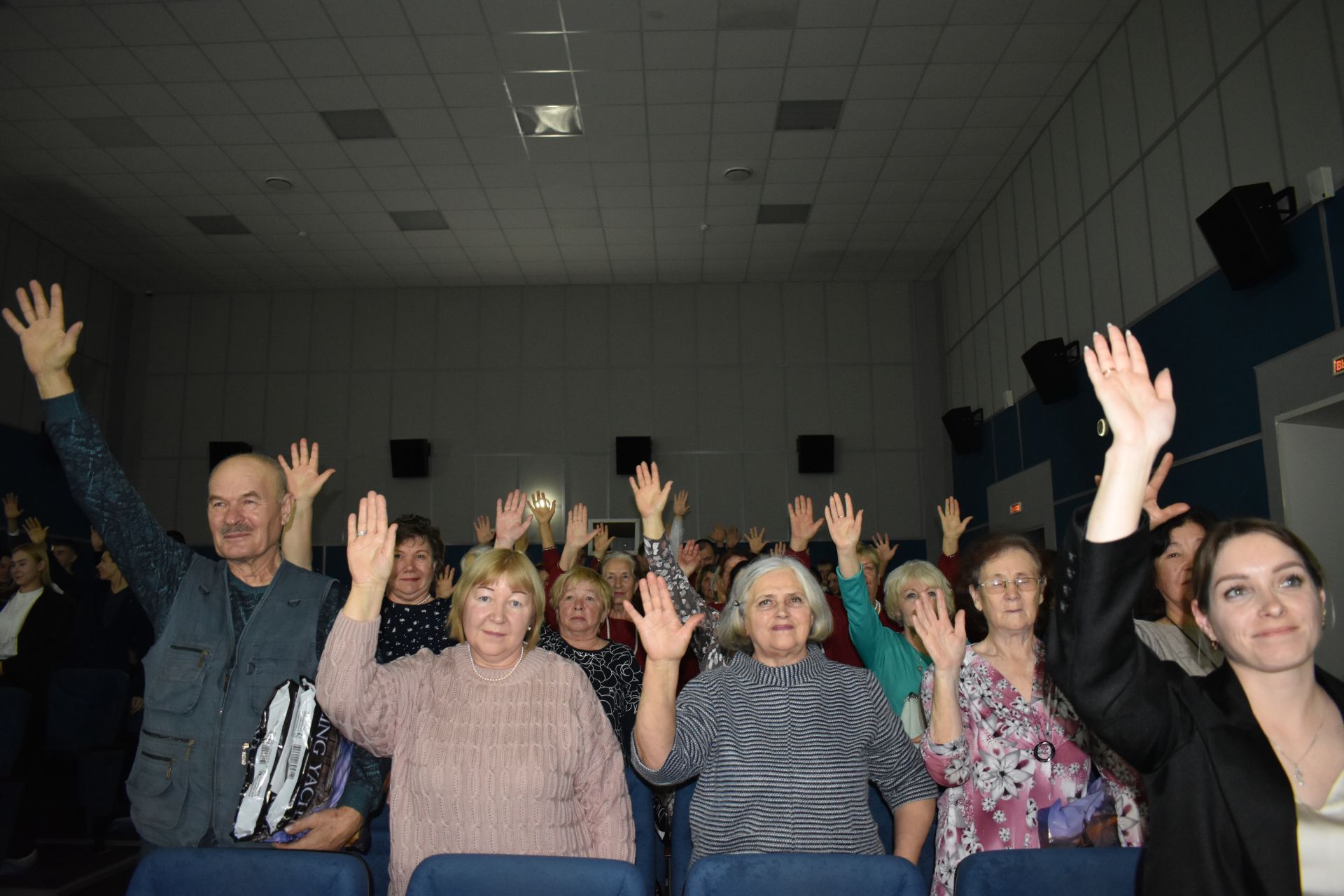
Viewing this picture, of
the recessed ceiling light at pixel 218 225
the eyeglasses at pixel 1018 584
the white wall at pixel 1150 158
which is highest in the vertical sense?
the recessed ceiling light at pixel 218 225

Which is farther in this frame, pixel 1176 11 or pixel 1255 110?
pixel 1176 11

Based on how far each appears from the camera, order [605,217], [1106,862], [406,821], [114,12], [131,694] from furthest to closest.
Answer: [605,217] → [114,12] → [131,694] → [406,821] → [1106,862]

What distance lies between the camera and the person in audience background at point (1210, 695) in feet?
4.09

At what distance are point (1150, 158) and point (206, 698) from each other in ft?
19.8

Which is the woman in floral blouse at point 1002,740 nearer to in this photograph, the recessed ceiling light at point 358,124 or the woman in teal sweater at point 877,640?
the woman in teal sweater at point 877,640

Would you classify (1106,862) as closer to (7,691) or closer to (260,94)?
(7,691)

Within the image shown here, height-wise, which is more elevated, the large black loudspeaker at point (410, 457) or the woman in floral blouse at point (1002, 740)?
the large black loudspeaker at point (410, 457)

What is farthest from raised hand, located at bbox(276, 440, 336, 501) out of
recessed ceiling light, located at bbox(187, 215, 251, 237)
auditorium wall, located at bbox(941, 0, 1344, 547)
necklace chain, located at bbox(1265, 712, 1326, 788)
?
recessed ceiling light, located at bbox(187, 215, 251, 237)

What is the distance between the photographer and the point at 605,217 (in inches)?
352

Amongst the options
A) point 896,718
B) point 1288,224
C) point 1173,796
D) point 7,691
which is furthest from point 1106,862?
point 7,691

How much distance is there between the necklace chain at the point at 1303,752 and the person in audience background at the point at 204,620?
6.19 feet

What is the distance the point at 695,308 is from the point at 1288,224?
22.6 ft

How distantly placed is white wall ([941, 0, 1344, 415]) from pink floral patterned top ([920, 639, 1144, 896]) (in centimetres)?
342

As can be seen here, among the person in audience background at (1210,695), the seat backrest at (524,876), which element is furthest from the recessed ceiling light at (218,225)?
the person in audience background at (1210,695)
